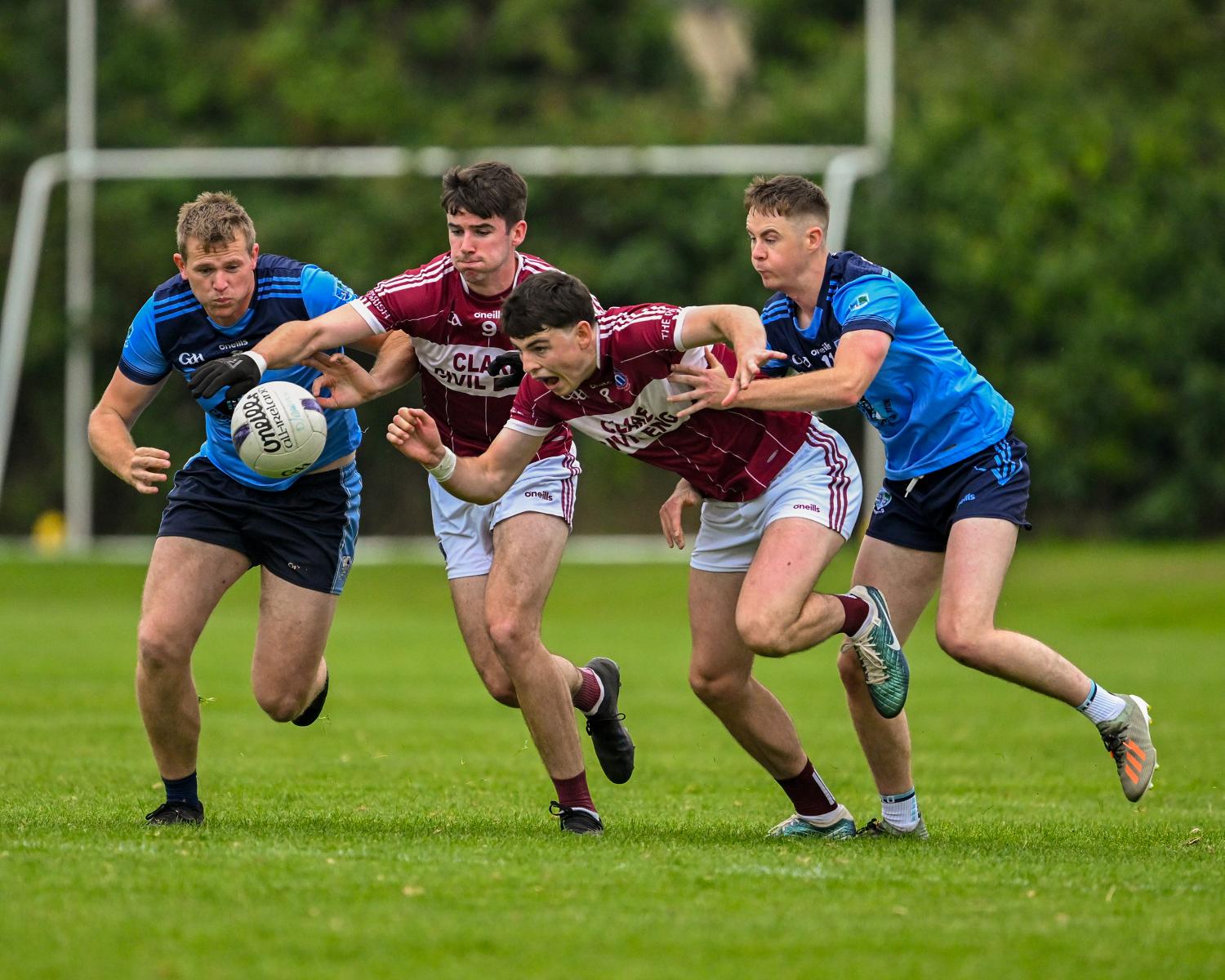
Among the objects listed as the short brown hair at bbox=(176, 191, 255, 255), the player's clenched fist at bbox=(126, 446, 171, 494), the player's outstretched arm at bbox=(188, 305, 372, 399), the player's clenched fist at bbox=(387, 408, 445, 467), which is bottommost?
the player's clenched fist at bbox=(126, 446, 171, 494)

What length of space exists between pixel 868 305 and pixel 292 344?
2.26 m

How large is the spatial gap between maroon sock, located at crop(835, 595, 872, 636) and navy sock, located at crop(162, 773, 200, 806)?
2.74 metres

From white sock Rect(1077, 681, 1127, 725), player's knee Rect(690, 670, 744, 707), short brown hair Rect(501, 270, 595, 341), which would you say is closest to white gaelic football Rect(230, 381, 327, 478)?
short brown hair Rect(501, 270, 595, 341)

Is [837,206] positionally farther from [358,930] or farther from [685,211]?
[358,930]

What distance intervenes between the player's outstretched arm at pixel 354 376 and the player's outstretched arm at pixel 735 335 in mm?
1268

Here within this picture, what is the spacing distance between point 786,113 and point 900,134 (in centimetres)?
213

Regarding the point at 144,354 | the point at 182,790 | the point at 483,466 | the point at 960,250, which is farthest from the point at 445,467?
the point at 960,250

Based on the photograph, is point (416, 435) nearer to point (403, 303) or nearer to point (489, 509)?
point (403, 303)

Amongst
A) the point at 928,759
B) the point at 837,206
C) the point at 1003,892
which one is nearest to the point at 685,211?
the point at 837,206

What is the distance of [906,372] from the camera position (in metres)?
7.09

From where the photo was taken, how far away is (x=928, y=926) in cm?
527

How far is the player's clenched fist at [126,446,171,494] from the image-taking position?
691 centimetres

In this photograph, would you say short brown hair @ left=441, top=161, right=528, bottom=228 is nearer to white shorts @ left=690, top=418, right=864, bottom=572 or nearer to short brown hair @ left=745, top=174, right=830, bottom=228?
short brown hair @ left=745, top=174, right=830, bottom=228

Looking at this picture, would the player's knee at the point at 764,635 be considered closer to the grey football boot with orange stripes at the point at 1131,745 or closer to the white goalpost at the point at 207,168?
the grey football boot with orange stripes at the point at 1131,745
